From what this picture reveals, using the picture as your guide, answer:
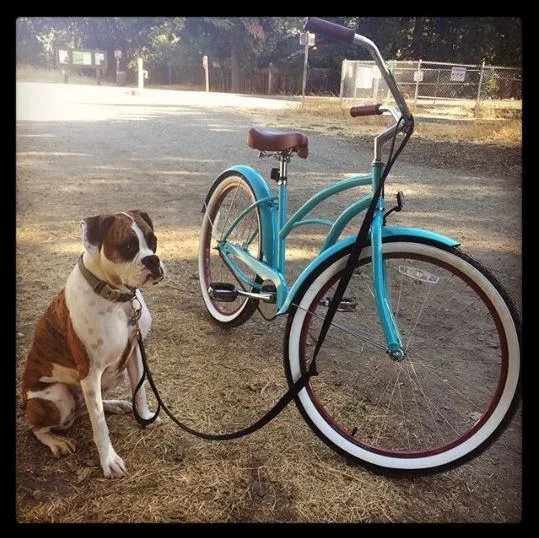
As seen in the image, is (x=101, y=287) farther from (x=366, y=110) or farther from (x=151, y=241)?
(x=366, y=110)

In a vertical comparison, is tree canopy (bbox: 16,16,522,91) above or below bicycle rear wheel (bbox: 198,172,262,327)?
above

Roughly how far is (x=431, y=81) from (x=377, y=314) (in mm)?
937

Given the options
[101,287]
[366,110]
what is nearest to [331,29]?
[366,110]

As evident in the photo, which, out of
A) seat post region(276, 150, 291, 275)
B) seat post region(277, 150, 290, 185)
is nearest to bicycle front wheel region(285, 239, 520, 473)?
seat post region(276, 150, 291, 275)

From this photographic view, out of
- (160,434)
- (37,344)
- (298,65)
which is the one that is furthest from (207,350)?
(298,65)

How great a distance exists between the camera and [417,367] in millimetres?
2141

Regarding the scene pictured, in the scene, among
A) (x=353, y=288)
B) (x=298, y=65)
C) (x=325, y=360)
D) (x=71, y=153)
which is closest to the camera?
(x=298, y=65)

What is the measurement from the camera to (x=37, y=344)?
5.45 feet

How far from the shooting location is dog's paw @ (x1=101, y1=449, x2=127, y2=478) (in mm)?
1578

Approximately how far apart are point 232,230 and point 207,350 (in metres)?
0.56

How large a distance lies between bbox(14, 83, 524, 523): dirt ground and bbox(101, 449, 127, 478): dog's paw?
1.0 inches

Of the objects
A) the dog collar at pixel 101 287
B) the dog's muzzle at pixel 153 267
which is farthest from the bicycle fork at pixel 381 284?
the dog collar at pixel 101 287

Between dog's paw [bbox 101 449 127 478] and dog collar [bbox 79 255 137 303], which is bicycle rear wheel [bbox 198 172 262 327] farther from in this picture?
dog's paw [bbox 101 449 127 478]

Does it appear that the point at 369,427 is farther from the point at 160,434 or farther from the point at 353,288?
the point at 353,288
